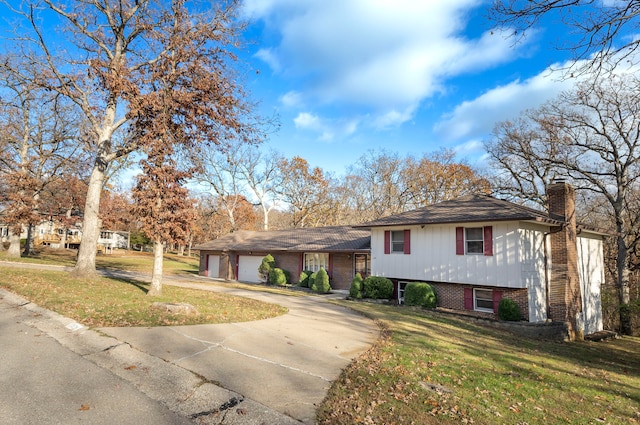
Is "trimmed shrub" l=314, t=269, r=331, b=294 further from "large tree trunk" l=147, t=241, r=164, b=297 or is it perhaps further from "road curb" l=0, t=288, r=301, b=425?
"road curb" l=0, t=288, r=301, b=425

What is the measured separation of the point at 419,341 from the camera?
8.69 metres

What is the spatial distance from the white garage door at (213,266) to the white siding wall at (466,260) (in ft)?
53.4

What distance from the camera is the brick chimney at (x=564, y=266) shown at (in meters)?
15.7

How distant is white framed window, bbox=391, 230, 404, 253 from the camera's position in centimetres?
1862

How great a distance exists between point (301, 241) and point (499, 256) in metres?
14.3

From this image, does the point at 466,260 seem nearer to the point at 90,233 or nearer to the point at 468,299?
the point at 468,299

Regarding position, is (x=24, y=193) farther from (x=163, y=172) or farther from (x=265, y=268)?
(x=163, y=172)

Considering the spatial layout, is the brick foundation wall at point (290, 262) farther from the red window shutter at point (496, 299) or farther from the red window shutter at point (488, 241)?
the red window shutter at point (496, 299)

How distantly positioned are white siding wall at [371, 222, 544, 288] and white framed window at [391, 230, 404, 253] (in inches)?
10.7

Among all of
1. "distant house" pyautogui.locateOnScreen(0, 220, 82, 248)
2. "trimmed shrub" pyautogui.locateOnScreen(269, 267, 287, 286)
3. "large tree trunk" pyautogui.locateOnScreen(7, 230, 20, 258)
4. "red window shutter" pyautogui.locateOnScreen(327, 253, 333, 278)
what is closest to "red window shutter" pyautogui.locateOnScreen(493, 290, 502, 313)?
"red window shutter" pyautogui.locateOnScreen(327, 253, 333, 278)

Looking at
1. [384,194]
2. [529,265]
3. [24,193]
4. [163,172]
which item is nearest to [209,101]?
[163,172]

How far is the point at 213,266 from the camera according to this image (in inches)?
1235

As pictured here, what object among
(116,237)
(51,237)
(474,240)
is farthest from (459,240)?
(116,237)

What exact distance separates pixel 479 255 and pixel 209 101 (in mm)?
12647
